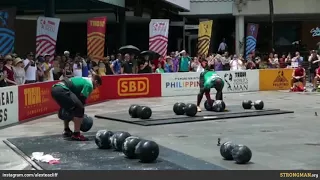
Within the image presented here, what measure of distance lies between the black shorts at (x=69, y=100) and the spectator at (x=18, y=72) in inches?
251

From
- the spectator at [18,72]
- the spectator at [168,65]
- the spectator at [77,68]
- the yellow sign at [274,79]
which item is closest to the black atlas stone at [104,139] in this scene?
the spectator at [18,72]

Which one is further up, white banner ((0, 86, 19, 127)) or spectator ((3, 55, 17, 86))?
spectator ((3, 55, 17, 86))

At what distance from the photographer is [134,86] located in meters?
22.6

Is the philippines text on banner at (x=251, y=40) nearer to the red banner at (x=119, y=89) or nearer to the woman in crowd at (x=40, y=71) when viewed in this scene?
the red banner at (x=119, y=89)

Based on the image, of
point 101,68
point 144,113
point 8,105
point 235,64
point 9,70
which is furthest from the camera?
point 235,64

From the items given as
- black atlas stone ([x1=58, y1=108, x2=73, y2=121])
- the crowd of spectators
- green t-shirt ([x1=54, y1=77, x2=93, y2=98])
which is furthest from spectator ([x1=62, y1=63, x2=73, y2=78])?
green t-shirt ([x1=54, y1=77, x2=93, y2=98])

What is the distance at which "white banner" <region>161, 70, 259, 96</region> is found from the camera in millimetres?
23766

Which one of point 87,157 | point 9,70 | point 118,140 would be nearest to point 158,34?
point 9,70

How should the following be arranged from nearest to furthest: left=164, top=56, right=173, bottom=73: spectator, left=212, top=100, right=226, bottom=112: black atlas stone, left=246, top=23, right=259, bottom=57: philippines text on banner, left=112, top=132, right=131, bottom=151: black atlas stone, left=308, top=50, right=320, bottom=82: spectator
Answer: left=112, top=132, right=131, bottom=151: black atlas stone → left=212, top=100, right=226, bottom=112: black atlas stone → left=164, top=56, right=173, bottom=73: spectator → left=308, top=50, right=320, bottom=82: spectator → left=246, top=23, right=259, bottom=57: philippines text on banner

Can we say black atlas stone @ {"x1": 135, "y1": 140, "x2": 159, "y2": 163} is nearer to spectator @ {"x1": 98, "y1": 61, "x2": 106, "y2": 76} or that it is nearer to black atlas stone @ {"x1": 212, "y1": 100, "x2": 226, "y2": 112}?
black atlas stone @ {"x1": 212, "y1": 100, "x2": 226, "y2": 112}

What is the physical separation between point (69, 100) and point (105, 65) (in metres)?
12.0

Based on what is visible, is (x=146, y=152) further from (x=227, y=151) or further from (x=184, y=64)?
(x=184, y=64)
